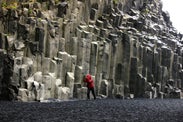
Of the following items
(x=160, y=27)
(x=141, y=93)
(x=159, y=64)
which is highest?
(x=160, y=27)

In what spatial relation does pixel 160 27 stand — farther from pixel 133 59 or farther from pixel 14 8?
pixel 14 8

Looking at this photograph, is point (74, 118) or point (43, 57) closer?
point (74, 118)

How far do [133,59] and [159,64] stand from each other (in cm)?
520

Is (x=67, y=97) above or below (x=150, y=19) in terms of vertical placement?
below

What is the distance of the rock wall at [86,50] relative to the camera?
30.1 m

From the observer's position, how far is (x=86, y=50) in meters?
37.2

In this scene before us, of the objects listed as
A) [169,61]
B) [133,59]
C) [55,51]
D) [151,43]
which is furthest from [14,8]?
[169,61]

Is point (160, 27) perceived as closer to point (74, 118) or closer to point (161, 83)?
point (161, 83)

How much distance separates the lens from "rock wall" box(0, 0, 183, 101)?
30.1 meters

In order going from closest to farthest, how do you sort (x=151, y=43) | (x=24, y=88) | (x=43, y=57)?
(x=24, y=88)
(x=43, y=57)
(x=151, y=43)

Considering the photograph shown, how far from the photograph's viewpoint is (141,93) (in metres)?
43.6

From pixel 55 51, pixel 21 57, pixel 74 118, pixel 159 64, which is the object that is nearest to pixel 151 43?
pixel 159 64

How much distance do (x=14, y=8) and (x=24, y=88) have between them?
26.7ft

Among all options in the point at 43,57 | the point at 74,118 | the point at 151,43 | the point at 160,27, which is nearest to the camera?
the point at 74,118
